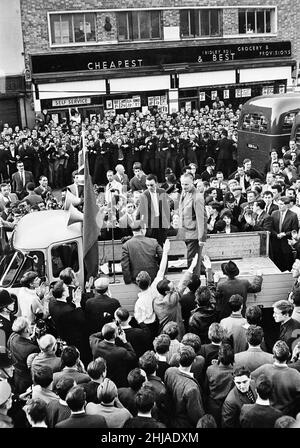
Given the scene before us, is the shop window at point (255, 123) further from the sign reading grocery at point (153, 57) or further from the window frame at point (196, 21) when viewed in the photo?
the window frame at point (196, 21)

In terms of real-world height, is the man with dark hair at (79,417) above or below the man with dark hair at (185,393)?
above

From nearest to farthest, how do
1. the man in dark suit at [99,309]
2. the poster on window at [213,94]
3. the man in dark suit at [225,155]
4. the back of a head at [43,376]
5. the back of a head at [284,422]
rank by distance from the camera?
the back of a head at [284,422] → the back of a head at [43,376] → the man in dark suit at [99,309] → the man in dark suit at [225,155] → the poster on window at [213,94]

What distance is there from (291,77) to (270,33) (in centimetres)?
243

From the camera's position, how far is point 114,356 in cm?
694

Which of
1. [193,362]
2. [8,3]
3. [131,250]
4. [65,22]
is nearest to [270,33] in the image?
[65,22]

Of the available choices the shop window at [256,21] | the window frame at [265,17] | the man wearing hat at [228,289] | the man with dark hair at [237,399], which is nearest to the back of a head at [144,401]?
the man with dark hair at [237,399]

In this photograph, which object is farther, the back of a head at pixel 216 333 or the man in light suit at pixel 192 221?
the man in light suit at pixel 192 221

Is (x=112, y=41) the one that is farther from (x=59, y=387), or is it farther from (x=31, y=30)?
(x=59, y=387)

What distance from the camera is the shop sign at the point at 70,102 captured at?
2862 centimetres

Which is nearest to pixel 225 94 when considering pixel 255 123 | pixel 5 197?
pixel 255 123

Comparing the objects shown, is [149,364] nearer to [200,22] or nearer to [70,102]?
[70,102]

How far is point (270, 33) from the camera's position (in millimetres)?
32969

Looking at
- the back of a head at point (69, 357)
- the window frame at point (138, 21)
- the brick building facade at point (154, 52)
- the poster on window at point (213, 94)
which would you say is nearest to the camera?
the back of a head at point (69, 357)

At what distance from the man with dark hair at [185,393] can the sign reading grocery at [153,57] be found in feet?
77.8
